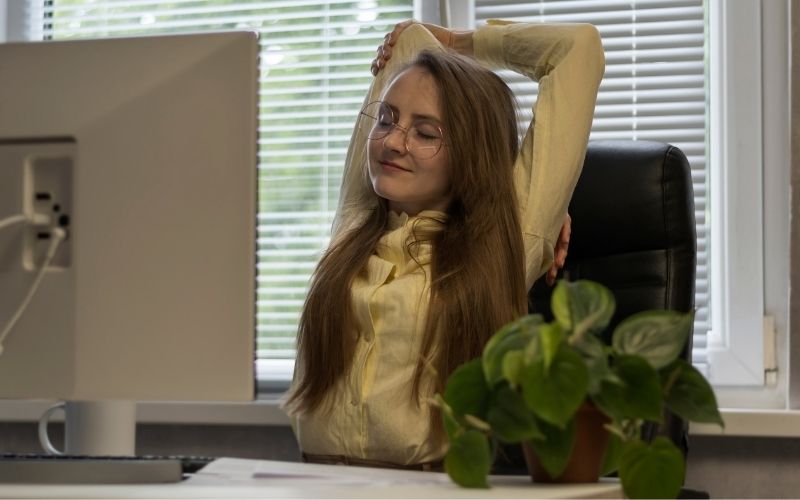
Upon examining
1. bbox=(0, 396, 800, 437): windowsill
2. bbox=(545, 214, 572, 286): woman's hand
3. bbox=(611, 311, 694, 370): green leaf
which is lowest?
bbox=(0, 396, 800, 437): windowsill

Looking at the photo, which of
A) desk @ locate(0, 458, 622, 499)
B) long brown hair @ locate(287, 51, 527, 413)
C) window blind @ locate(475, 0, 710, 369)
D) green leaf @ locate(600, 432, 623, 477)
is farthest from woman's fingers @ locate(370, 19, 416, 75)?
green leaf @ locate(600, 432, 623, 477)

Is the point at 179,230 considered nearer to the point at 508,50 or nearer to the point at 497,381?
the point at 497,381

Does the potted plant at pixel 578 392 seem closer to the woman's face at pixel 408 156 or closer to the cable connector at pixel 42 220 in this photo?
the cable connector at pixel 42 220

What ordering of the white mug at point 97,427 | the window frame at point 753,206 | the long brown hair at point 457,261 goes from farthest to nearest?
the window frame at point 753,206, the long brown hair at point 457,261, the white mug at point 97,427

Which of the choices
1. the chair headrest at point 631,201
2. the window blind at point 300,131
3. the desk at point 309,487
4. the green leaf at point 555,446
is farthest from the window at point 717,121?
the green leaf at point 555,446

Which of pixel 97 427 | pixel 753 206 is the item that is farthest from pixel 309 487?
pixel 753 206

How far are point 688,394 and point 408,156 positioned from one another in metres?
0.90

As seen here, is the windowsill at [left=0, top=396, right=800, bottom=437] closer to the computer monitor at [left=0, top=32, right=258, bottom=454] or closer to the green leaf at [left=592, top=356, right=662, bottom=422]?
the computer monitor at [left=0, top=32, right=258, bottom=454]

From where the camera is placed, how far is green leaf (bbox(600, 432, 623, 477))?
865 mm

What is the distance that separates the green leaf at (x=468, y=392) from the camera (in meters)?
0.83

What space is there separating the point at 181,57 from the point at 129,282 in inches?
7.5

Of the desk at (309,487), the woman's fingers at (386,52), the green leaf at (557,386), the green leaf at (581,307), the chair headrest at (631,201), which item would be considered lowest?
the desk at (309,487)

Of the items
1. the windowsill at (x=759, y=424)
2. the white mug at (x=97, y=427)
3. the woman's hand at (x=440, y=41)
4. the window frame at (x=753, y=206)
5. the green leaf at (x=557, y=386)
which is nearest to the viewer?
the green leaf at (x=557, y=386)

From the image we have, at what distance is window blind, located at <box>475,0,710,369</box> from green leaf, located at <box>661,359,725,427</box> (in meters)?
1.46
